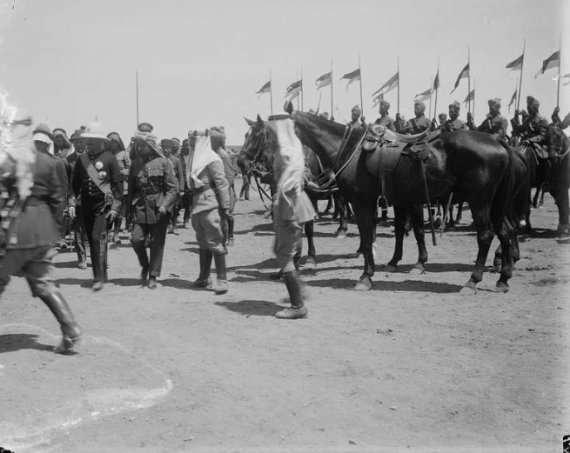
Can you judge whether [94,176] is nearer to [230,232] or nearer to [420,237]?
[420,237]

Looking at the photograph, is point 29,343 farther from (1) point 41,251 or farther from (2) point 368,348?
(2) point 368,348

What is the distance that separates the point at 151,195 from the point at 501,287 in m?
4.84

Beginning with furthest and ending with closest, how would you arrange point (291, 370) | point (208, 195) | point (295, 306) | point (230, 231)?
point (230, 231), point (208, 195), point (295, 306), point (291, 370)

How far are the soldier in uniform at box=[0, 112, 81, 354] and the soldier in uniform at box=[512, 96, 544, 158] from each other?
1046 cm

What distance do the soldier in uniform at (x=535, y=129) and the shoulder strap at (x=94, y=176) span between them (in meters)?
8.73

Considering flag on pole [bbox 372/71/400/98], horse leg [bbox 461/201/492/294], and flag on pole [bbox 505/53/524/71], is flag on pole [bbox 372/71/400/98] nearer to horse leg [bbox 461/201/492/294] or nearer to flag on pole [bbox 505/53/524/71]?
flag on pole [bbox 505/53/524/71]

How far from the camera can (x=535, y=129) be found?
44.2 ft

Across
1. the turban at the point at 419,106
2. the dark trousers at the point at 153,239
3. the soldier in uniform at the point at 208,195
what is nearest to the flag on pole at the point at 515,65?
the turban at the point at 419,106

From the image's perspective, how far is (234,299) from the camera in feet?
27.3

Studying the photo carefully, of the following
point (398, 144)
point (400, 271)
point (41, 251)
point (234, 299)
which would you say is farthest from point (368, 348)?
point (400, 271)

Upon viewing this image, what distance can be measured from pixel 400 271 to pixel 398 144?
7.76ft

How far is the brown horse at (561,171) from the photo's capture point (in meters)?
13.2

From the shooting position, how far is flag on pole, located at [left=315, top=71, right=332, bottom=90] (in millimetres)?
23547

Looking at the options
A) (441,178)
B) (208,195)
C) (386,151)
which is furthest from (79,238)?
(441,178)
